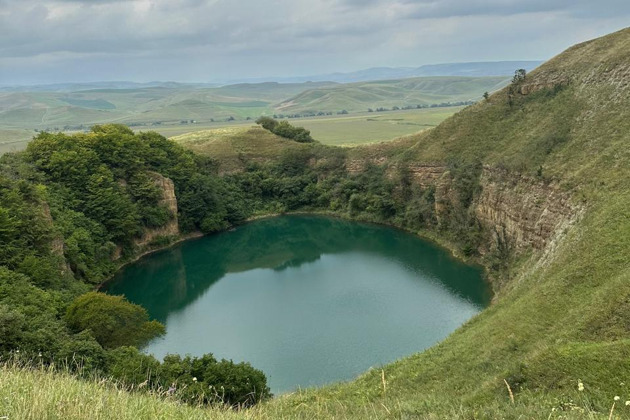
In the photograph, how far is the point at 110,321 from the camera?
902 inches

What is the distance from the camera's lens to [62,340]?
19.0m

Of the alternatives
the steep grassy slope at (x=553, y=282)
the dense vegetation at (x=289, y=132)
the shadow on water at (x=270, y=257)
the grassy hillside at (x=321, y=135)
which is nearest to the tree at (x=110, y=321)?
the shadow on water at (x=270, y=257)

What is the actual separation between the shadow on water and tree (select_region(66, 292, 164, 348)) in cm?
724

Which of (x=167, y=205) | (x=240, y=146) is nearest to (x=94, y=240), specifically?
(x=167, y=205)

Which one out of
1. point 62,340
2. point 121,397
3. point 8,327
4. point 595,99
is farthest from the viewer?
point 595,99

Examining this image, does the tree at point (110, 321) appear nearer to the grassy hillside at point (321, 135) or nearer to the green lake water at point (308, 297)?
the green lake water at point (308, 297)

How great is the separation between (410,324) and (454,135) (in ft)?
93.8

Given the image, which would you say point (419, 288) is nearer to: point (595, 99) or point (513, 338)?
point (513, 338)

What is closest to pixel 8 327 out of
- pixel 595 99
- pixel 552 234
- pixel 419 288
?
pixel 419 288

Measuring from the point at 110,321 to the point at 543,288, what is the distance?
66.2 ft

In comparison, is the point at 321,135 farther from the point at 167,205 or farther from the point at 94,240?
the point at 94,240

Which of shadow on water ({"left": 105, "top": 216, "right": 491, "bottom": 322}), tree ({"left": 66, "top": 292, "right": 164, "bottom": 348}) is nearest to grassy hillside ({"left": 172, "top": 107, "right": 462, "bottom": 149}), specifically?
shadow on water ({"left": 105, "top": 216, "right": 491, "bottom": 322})

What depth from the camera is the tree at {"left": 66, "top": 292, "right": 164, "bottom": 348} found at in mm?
22594

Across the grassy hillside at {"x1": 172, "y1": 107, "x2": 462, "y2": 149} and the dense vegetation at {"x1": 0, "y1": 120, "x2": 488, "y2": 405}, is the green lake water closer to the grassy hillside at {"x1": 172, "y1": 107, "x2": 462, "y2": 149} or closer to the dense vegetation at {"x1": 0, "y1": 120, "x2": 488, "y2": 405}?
the dense vegetation at {"x1": 0, "y1": 120, "x2": 488, "y2": 405}
